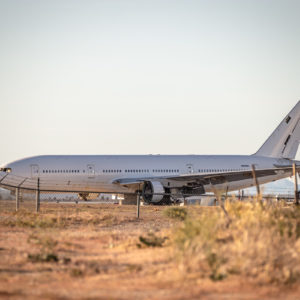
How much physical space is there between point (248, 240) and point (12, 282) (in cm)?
362

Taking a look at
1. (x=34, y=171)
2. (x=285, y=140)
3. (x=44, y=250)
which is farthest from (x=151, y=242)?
(x=285, y=140)

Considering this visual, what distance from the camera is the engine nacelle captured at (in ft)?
121

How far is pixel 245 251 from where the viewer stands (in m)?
8.87

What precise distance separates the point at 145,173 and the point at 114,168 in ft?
7.41

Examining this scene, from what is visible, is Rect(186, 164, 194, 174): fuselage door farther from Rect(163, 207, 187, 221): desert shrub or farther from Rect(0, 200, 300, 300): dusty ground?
Rect(0, 200, 300, 300): dusty ground

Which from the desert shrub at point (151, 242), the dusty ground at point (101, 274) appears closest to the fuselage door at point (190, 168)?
the dusty ground at point (101, 274)

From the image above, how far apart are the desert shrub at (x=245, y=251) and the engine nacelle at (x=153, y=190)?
1019 inches

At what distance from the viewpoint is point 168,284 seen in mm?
8320

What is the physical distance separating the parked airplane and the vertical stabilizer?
57 centimetres

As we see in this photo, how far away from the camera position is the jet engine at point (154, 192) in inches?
1454

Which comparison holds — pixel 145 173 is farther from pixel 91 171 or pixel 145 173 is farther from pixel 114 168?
pixel 91 171

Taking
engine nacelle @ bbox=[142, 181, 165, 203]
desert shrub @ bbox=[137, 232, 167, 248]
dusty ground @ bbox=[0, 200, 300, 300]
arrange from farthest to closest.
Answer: engine nacelle @ bbox=[142, 181, 165, 203], desert shrub @ bbox=[137, 232, 167, 248], dusty ground @ bbox=[0, 200, 300, 300]

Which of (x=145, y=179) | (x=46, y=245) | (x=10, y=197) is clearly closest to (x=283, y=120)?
(x=145, y=179)

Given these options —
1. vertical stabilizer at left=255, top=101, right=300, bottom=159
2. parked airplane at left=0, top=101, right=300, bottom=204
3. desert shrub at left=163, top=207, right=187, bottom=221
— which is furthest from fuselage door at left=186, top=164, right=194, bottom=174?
desert shrub at left=163, top=207, right=187, bottom=221
